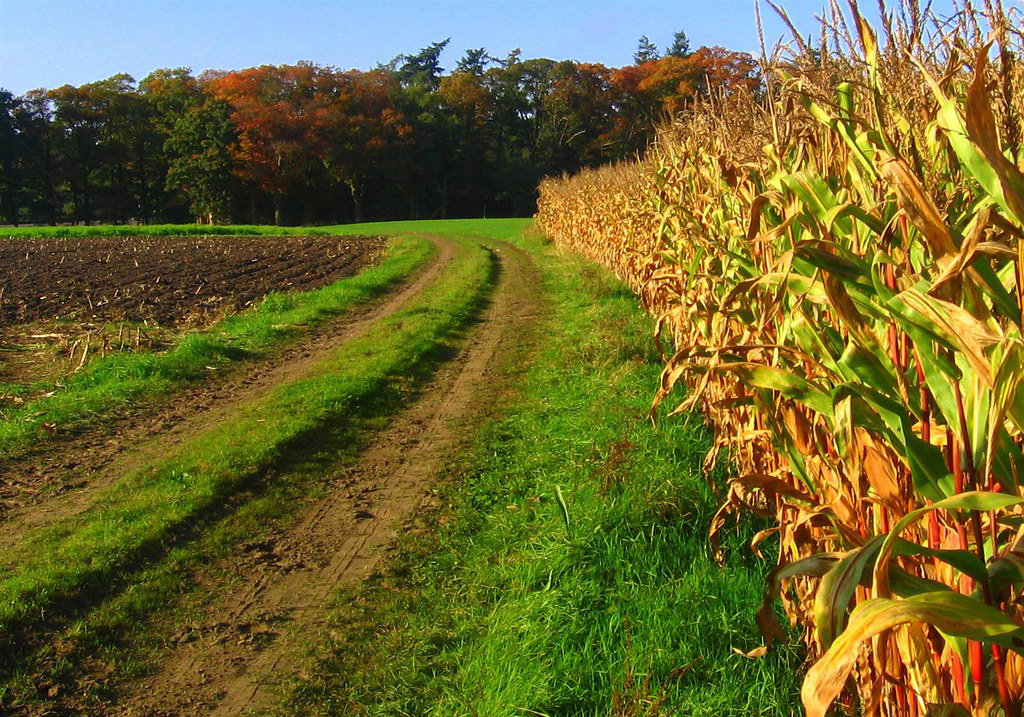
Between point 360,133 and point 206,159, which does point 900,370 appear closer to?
point 206,159

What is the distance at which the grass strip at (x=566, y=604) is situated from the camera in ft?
11.4

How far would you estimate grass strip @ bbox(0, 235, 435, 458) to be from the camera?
745cm

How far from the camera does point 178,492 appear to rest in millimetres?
5848

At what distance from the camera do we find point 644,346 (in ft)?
31.0

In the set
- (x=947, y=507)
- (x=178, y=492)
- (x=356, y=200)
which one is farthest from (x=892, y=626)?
(x=356, y=200)

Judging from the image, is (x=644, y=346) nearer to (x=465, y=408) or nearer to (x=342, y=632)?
(x=465, y=408)

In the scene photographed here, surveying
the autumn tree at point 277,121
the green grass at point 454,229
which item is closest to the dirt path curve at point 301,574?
the green grass at point 454,229

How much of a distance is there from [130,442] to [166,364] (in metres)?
2.35

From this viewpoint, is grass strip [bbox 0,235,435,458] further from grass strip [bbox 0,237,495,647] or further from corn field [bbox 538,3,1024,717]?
corn field [bbox 538,3,1024,717]

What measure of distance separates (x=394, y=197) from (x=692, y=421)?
208ft

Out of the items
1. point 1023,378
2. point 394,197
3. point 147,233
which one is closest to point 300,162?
point 394,197

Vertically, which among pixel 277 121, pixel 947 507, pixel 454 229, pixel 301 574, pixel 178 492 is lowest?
pixel 301 574

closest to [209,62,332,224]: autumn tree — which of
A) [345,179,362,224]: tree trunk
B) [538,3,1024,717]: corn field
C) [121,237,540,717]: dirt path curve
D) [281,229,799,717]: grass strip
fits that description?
[345,179,362,224]: tree trunk

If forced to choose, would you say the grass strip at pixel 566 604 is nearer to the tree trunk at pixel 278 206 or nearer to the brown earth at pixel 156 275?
the brown earth at pixel 156 275
